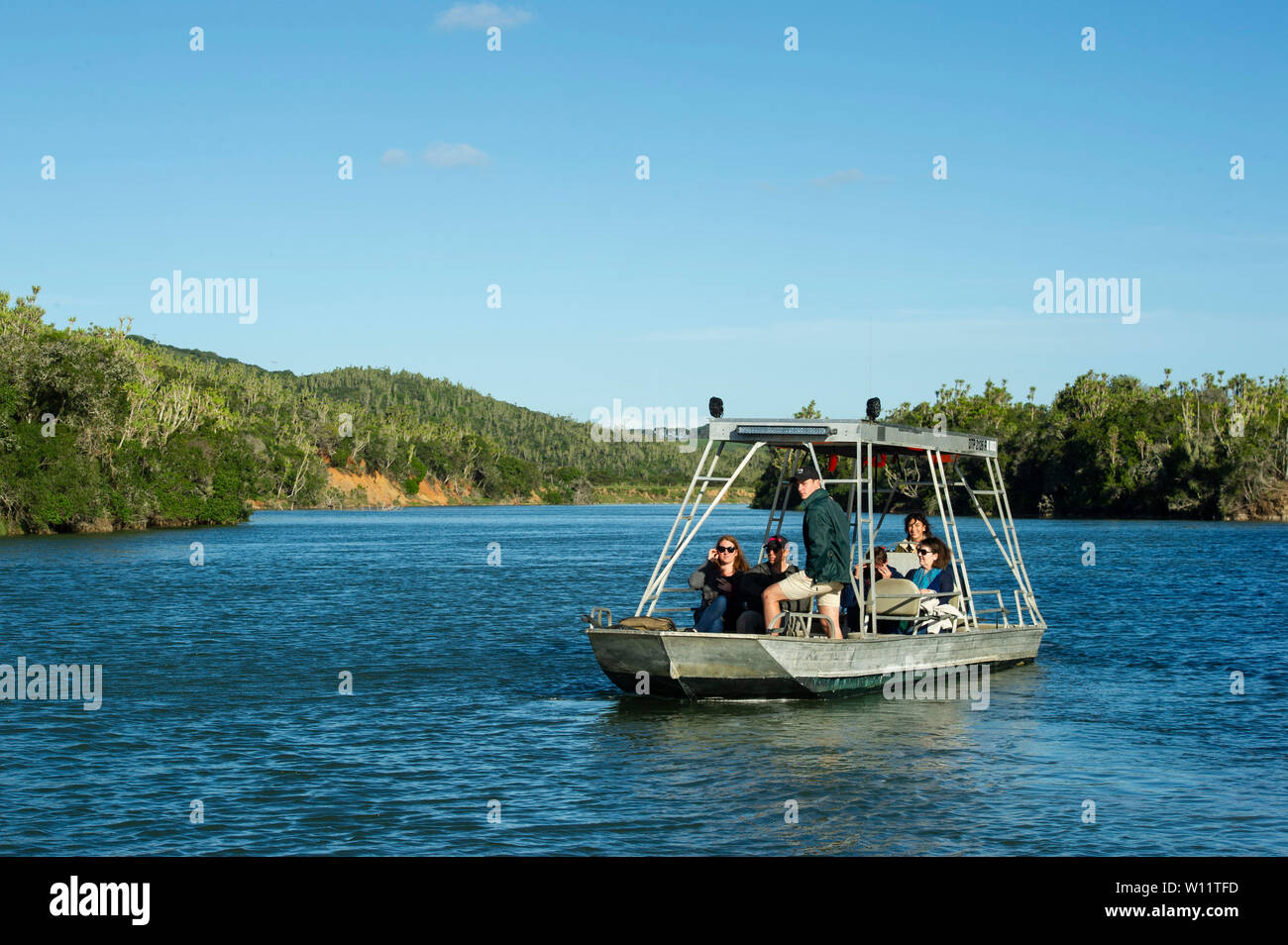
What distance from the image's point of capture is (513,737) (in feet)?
52.1

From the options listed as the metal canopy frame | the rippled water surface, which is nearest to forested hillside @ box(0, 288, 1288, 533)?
the rippled water surface

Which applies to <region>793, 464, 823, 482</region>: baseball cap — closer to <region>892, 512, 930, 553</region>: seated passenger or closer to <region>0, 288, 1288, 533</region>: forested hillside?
<region>892, 512, 930, 553</region>: seated passenger

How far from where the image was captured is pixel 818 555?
1614 cm

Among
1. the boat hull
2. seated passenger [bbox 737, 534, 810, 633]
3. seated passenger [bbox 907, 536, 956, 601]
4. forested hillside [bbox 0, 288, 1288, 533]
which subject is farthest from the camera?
forested hillside [bbox 0, 288, 1288, 533]

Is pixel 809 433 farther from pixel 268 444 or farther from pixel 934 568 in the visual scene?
pixel 268 444

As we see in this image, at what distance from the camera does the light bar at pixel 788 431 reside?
16672 millimetres

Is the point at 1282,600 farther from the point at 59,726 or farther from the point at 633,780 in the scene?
the point at 59,726

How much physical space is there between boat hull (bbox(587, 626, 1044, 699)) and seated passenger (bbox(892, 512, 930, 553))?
93.1 inches

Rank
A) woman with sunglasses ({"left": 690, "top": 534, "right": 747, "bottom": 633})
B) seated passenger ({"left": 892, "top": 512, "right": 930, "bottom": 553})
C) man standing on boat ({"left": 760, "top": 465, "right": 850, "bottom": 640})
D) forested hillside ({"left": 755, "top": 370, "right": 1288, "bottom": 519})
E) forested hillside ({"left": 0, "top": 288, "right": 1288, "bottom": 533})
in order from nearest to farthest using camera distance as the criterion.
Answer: man standing on boat ({"left": 760, "top": 465, "right": 850, "bottom": 640}), woman with sunglasses ({"left": 690, "top": 534, "right": 747, "bottom": 633}), seated passenger ({"left": 892, "top": 512, "right": 930, "bottom": 553}), forested hillside ({"left": 0, "top": 288, "right": 1288, "bottom": 533}), forested hillside ({"left": 755, "top": 370, "right": 1288, "bottom": 519})

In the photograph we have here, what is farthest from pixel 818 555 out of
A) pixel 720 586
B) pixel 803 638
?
pixel 720 586

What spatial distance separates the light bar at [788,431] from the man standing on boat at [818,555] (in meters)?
0.58

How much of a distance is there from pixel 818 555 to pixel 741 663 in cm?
170

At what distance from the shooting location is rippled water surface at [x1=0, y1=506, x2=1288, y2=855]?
11312 mm

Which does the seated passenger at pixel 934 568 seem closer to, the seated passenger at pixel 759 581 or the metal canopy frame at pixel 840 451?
the metal canopy frame at pixel 840 451
